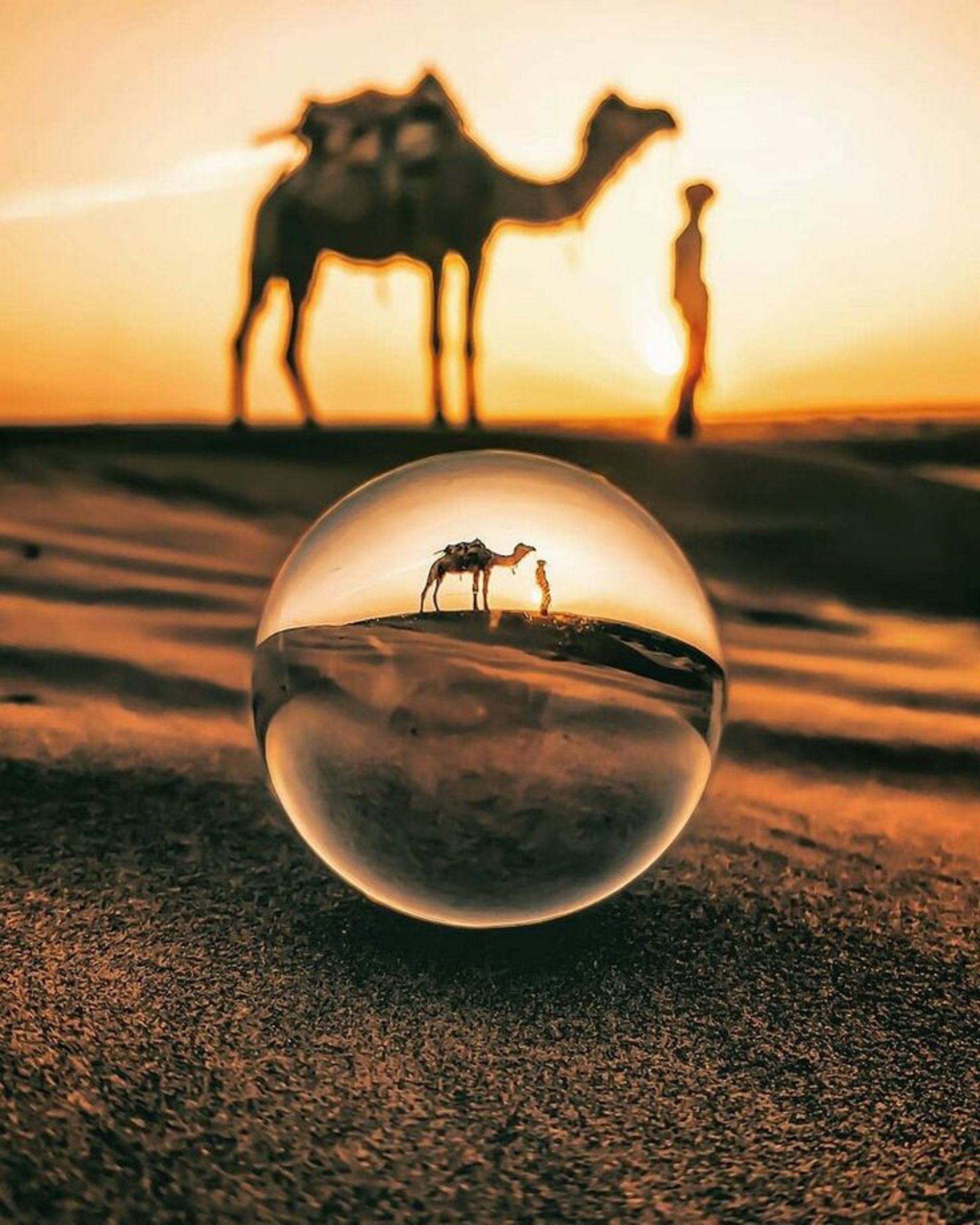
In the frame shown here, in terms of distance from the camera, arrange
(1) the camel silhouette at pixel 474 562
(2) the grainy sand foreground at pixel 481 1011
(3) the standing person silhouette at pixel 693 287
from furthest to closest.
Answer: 1. (3) the standing person silhouette at pixel 693 287
2. (1) the camel silhouette at pixel 474 562
3. (2) the grainy sand foreground at pixel 481 1011

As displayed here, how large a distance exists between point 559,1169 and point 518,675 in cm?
76

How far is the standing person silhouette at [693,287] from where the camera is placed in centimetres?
564

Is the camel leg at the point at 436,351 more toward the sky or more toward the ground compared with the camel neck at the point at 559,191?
more toward the ground

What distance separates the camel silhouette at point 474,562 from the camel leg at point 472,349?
3963mm

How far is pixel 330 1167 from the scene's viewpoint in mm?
1994

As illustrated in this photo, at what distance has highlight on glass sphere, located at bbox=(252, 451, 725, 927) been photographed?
7.16 feet

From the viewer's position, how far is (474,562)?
2.14 meters

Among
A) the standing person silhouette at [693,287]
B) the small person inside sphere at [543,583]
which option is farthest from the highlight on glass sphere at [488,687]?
the standing person silhouette at [693,287]

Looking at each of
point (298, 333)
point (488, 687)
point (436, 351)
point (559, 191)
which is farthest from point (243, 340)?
point (488, 687)

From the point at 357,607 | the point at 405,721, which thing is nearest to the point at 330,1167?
the point at 405,721

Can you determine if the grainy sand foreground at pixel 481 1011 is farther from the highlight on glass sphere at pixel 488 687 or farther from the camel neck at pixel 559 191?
the camel neck at pixel 559 191

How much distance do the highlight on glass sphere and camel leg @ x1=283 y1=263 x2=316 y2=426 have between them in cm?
376

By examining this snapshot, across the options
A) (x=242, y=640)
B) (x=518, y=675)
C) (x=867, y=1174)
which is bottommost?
(x=867, y=1174)

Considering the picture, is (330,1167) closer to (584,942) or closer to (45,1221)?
(45,1221)
